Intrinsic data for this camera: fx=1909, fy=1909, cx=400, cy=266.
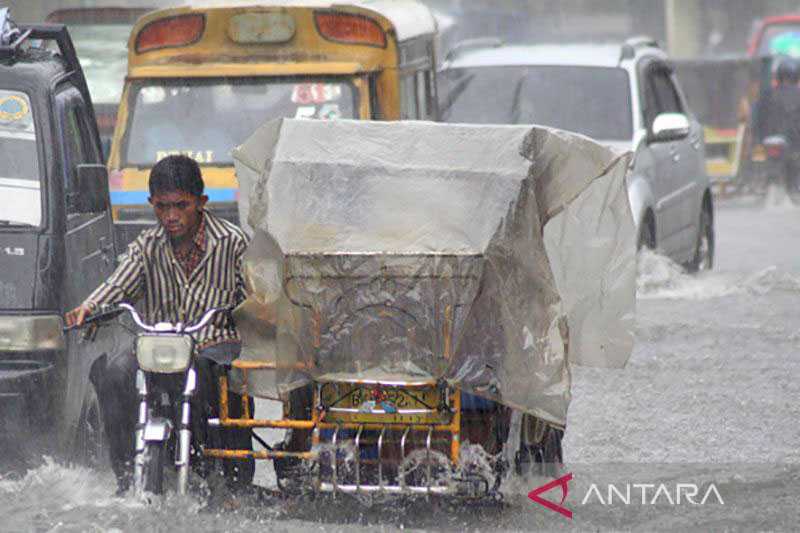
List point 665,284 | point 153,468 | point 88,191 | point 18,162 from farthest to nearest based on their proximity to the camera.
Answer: point 665,284, point 88,191, point 18,162, point 153,468

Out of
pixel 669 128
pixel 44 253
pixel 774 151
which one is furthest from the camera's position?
pixel 774 151

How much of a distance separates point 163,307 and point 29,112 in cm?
146

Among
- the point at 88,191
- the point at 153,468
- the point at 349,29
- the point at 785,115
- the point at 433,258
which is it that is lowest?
the point at 785,115

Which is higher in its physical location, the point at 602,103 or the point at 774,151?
the point at 602,103

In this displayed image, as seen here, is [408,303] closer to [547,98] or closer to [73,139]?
[73,139]

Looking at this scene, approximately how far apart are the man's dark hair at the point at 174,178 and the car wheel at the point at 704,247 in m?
9.90

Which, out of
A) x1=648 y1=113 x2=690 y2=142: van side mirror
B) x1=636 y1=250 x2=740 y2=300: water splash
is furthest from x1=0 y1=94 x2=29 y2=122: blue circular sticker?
x1=636 y1=250 x2=740 y2=300: water splash

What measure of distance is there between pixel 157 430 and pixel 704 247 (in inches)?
425

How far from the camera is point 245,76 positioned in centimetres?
1273

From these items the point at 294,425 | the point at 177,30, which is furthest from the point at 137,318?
the point at 177,30

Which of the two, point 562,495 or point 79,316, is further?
point 562,495

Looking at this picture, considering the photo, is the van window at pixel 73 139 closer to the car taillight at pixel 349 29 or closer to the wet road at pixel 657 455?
the wet road at pixel 657 455

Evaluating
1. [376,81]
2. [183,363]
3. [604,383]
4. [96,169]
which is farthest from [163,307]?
[376,81]

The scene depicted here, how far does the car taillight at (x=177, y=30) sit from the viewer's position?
12.9 m
